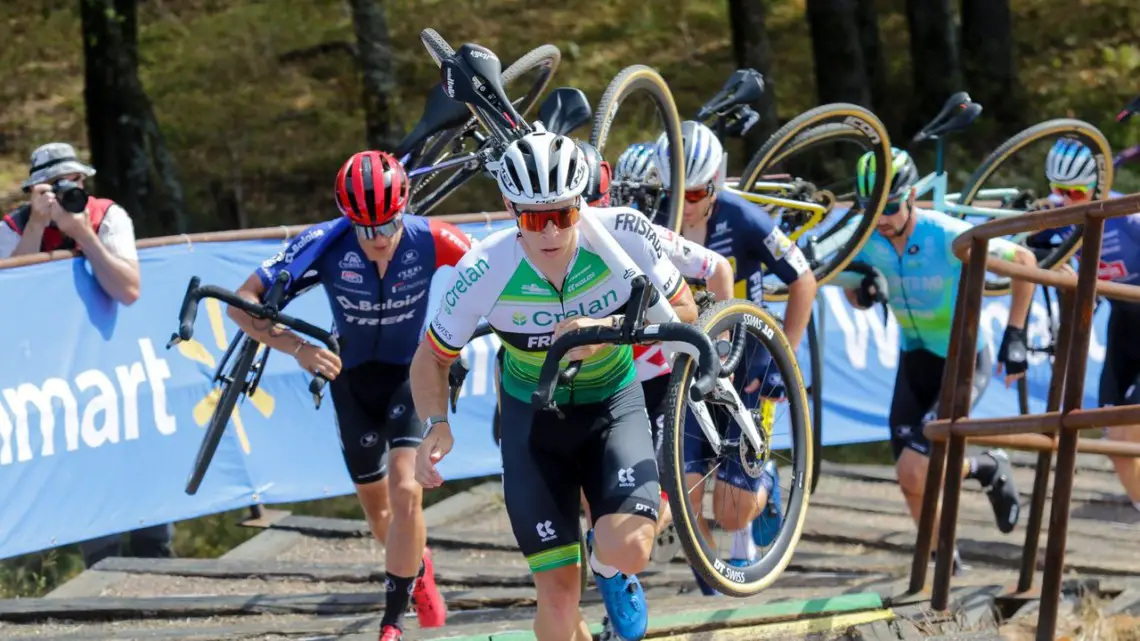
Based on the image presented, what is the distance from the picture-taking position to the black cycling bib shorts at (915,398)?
8977 millimetres

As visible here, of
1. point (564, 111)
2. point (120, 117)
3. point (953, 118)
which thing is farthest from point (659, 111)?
point (120, 117)

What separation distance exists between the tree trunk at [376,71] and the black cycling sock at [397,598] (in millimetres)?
9012

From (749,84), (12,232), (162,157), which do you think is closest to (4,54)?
(162,157)

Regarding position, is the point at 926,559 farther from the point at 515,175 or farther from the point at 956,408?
the point at 515,175

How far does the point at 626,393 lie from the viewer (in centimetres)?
613

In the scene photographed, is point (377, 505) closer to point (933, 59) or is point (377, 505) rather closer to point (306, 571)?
point (306, 571)

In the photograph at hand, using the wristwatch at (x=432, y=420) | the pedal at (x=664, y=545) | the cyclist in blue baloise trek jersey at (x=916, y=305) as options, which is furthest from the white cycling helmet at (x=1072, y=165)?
the wristwatch at (x=432, y=420)

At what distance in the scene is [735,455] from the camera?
6.85 m

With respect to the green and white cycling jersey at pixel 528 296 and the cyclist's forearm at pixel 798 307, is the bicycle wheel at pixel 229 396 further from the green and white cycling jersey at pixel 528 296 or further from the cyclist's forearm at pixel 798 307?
the cyclist's forearm at pixel 798 307

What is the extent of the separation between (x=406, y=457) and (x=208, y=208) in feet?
44.1

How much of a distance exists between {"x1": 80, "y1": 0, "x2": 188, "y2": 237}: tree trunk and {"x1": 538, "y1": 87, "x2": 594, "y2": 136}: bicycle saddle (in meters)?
9.58

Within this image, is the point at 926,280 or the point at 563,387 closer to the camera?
the point at 563,387

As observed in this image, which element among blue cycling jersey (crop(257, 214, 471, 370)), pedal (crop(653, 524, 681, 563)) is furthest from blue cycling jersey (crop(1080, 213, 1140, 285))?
blue cycling jersey (crop(257, 214, 471, 370))

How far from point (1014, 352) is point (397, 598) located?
346cm
